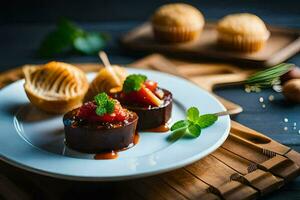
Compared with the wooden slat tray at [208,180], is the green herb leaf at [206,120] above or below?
above

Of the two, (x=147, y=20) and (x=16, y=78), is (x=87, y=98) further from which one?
(x=147, y=20)

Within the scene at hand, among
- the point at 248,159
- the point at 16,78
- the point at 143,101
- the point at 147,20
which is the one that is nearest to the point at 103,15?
the point at 147,20

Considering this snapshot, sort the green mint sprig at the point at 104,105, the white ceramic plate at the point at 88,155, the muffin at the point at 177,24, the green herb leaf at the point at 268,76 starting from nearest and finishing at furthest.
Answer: the white ceramic plate at the point at 88,155 < the green mint sprig at the point at 104,105 < the green herb leaf at the point at 268,76 < the muffin at the point at 177,24

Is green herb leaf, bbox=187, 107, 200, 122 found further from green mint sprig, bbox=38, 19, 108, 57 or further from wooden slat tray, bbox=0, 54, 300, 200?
green mint sprig, bbox=38, 19, 108, 57

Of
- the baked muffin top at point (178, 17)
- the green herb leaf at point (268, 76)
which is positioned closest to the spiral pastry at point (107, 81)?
the green herb leaf at point (268, 76)

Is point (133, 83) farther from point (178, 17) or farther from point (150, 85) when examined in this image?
point (178, 17)

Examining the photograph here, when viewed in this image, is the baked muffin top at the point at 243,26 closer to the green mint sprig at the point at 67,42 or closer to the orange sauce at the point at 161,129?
the green mint sprig at the point at 67,42
